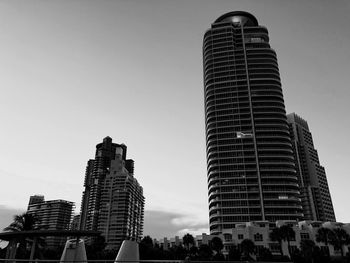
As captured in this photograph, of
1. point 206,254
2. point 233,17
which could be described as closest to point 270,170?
point 206,254

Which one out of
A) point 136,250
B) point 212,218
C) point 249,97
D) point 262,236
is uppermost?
point 249,97

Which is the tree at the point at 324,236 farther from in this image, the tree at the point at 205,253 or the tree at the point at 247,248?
the tree at the point at 205,253

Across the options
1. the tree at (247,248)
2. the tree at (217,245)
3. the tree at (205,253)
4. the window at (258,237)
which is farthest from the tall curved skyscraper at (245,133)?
the tree at (247,248)

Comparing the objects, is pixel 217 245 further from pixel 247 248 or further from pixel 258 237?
pixel 258 237

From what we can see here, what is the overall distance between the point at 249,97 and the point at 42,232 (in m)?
148

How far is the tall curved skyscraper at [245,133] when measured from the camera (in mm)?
137500

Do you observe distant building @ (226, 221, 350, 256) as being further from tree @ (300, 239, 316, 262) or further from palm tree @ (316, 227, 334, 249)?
tree @ (300, 239, 316, 262)

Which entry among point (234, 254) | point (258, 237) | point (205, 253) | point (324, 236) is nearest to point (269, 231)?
point (258, 237)

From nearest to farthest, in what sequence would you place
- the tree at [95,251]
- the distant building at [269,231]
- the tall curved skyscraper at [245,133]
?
1. the tree at [95,251]
2. the distant building at [269,231]
3. the tall curved skyscraper at [245,133]

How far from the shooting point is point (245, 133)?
152875mm

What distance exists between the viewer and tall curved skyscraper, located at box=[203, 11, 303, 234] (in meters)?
138

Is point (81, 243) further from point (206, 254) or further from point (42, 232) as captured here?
point (206, 254)

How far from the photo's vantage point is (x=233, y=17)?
650 ft

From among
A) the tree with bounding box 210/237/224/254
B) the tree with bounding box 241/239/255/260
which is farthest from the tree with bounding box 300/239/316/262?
the tree with bounding box 210/237/224/254
